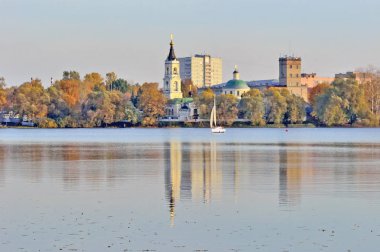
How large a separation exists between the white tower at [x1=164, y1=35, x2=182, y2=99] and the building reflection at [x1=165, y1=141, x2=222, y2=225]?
13590cm

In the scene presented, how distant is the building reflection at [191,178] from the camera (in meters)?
29.7

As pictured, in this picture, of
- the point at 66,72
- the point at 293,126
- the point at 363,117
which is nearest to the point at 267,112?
the point at 293,126

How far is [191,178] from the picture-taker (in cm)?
3731

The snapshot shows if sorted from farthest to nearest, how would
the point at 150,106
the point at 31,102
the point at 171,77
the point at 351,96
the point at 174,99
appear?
1. the point at 171,77
2. the point at 174,99
3. the point at 150,106
4. the point at 31,102
5. the point at 351,96

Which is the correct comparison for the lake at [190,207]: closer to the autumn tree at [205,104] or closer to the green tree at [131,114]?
the green tree at [131,114]

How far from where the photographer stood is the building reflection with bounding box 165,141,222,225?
29.7 metres

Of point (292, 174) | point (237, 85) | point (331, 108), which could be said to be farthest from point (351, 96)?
point (292, 174)

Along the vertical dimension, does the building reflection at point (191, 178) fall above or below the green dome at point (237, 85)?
below

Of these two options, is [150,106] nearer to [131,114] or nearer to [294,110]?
[131,114]

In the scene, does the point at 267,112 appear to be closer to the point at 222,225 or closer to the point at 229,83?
the point at 229,83

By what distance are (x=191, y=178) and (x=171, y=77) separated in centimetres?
15462

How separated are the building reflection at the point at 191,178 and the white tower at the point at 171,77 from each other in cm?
13590

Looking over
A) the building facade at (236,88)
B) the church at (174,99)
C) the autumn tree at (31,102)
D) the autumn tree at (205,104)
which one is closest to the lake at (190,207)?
the autumn tree at (31,102)

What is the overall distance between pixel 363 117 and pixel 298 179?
105533mm
